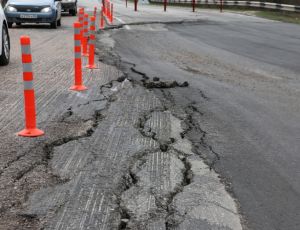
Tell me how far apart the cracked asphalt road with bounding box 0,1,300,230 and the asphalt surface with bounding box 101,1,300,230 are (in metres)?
0.02

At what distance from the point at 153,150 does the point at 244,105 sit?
275 centimetres

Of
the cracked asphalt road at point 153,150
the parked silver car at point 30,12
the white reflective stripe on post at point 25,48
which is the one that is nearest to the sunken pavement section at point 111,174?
the cracked asphalt road at point 153,150

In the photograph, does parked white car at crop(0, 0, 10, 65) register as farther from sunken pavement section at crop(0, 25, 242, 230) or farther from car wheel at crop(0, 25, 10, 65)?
sunken pavement section at crop(0, 25, 242, 230)

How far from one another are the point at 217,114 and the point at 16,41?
384 inches

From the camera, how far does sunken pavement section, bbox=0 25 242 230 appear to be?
371 centimetres

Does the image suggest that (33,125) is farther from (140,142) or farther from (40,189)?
(40,189)

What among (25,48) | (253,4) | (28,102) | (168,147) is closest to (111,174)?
(168,147)

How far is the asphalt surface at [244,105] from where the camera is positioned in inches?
171

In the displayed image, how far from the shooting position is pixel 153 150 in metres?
5.30

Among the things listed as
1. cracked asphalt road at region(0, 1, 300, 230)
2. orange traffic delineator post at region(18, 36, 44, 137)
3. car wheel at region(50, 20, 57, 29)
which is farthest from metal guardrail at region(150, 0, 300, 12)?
orange traffic delineator post at region(18, 36, 44, 137)

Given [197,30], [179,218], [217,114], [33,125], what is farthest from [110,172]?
[197,30]

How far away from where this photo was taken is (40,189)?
164 inches

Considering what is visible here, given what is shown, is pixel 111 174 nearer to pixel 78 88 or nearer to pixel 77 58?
pixel 77 58

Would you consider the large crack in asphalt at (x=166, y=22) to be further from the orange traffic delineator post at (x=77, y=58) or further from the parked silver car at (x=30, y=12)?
the orange traffic delineator post at (x=77, y=58)
